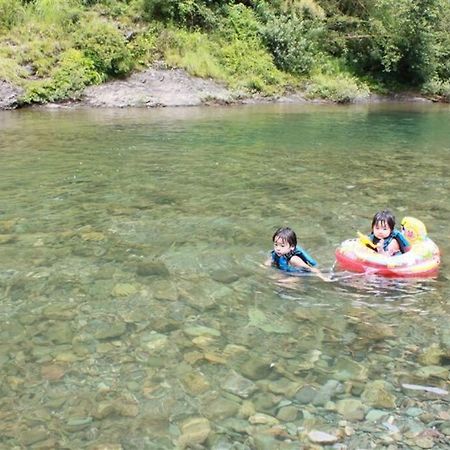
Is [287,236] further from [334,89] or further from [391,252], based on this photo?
[334,89]

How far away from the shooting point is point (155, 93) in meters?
23.5

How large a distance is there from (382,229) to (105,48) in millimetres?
20069

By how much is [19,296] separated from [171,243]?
2.13 metres

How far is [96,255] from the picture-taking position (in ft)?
21.0

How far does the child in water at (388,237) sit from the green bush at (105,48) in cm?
1940

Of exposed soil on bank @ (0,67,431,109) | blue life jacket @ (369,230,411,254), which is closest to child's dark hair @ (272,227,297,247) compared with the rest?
blue life jacket @ (369,230,411,254)

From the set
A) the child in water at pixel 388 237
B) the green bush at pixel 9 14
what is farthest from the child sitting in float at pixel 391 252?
the green bush at pixel 9 14

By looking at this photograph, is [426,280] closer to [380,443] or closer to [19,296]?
[380,443]

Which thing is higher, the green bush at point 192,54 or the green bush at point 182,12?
the green bush at point 182,12

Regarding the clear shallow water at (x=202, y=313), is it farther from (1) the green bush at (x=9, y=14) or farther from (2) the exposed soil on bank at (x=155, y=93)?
(1) the green bush at (x=9, y=14)

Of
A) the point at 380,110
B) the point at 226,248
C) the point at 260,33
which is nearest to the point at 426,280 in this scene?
the point at 226,248

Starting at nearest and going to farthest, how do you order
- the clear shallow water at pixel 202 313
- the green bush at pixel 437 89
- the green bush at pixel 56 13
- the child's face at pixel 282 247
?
the clear shallow water at pixel 202 313, the child's face at pixel 282 247, the green bush at pixel 56 13, the green bush at pixel 437 89

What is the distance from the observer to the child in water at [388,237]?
242 inches

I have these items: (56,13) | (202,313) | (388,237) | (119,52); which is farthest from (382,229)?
(56,13)
